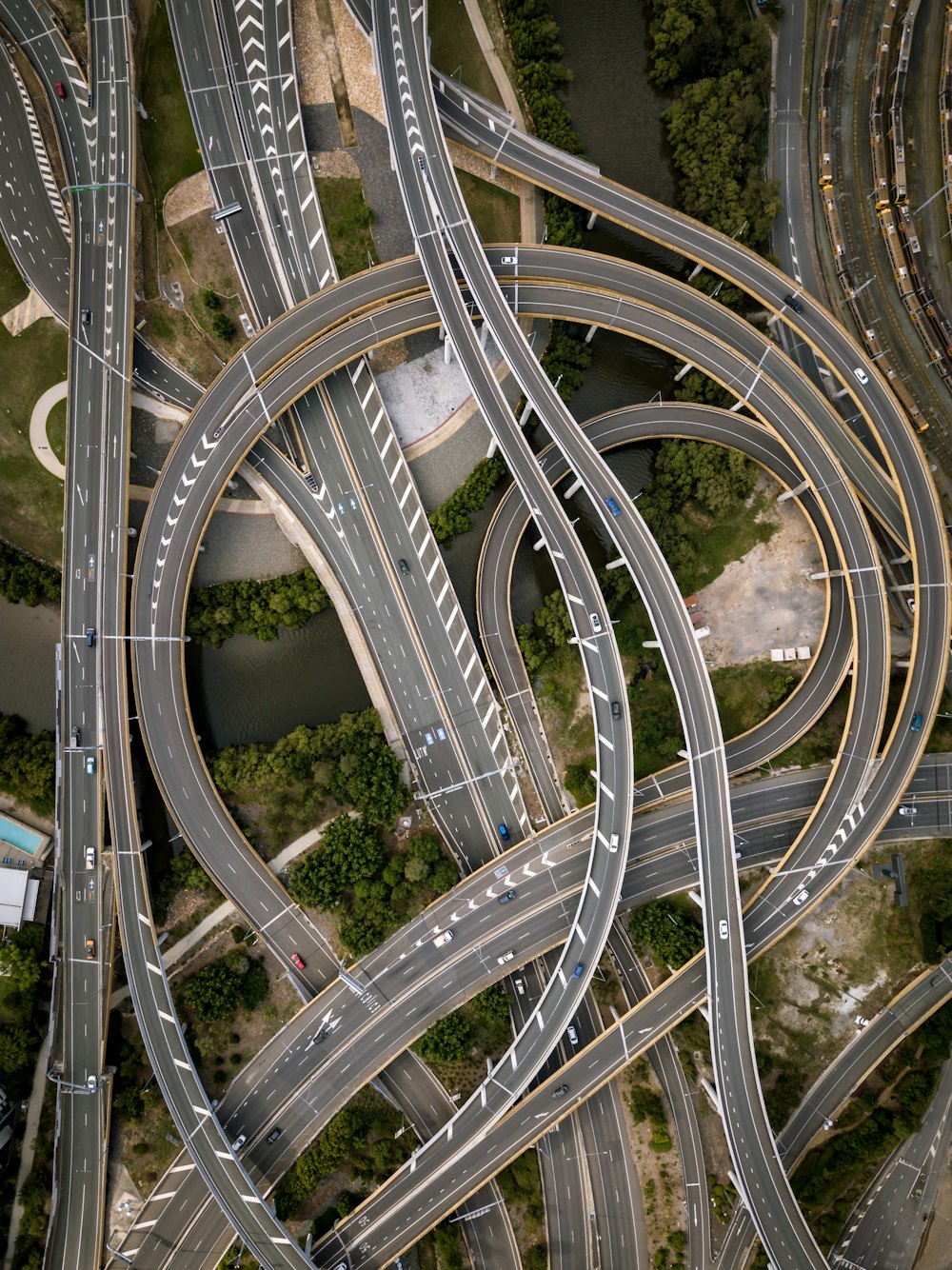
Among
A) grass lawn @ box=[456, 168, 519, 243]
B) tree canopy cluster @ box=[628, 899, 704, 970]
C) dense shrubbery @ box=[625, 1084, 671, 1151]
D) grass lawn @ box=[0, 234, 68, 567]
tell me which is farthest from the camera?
grass lawn @ box=[456, 168, 519, 243]

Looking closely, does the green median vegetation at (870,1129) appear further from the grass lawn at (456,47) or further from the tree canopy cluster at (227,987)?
the grass lawn at (456,47)

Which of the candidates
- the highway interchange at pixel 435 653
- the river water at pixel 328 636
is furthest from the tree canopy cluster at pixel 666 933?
the river water at pixel 328 636

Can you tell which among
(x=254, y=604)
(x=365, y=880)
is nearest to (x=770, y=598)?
(x=365, y=880)

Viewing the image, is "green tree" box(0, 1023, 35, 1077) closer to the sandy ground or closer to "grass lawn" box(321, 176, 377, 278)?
the sandy ground

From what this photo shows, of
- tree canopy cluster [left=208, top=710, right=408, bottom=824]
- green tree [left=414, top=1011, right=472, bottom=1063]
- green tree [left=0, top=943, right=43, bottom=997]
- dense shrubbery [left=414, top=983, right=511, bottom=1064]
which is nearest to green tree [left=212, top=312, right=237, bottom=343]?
tree canopy cluster [left=208, top=710, right=408, bottom=824]

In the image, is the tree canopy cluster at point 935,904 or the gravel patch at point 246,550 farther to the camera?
the gravel patch at point 246,550

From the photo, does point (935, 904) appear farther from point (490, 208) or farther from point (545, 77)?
point (545, 77)

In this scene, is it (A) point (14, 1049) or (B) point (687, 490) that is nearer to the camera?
(A) point (14, 1049)
